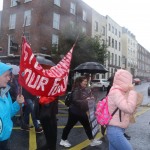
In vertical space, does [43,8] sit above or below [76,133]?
above

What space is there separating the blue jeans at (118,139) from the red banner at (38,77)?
3.20ft

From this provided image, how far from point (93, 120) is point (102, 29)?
2834cm

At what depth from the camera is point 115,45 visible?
3825 cm

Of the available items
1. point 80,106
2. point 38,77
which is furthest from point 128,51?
point 38,77

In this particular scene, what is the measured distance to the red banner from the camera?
9.73ft

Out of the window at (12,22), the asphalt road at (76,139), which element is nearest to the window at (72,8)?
the window at (12,22)

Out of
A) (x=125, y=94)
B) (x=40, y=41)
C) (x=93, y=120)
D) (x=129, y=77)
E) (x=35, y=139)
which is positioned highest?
(x=40, y=41)

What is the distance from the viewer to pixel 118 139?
8.75 feet

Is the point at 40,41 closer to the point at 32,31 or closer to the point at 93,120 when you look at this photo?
the point at 32,31

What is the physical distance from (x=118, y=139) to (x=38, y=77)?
1207 millimetres

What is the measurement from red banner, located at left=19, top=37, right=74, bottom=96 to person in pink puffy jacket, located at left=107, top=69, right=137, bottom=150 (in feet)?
2.84

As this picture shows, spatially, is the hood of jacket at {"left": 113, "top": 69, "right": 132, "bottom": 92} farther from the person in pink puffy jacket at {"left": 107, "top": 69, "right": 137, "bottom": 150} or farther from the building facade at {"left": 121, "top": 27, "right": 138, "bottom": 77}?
the building facade at {"left": 121, "top": 27, "right": 138, "bottom": 77}

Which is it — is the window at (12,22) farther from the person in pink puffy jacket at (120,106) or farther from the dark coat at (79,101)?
the person in pink puffy jacket at (120,106)

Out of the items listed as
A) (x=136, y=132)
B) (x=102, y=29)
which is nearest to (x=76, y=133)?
(x=136, y=132)
